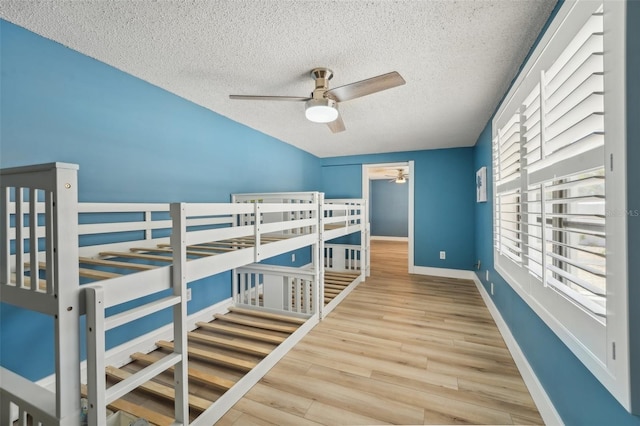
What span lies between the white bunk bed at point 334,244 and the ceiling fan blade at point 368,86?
3.24ft

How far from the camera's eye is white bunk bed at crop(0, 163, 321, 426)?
93 cm

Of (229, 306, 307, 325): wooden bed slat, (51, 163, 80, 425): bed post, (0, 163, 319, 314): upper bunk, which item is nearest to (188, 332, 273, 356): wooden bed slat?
(229, 306, 307, 325): wooden bed slat

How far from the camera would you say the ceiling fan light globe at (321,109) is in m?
1.94

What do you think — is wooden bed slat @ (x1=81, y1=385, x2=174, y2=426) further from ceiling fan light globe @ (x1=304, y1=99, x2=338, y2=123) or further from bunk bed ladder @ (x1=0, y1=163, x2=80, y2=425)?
ceiling fan light globe @ (x1=304, y1=99, x2=338, y2=123)

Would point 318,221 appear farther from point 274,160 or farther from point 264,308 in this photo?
point 274,160

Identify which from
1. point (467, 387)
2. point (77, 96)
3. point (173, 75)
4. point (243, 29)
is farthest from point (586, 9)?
point (77, 96)

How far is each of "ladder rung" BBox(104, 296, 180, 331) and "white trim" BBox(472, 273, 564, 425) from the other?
72.0 inches

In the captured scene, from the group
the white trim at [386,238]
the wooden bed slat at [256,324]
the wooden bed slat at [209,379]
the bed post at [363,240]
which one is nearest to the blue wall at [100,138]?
the wooden bed slat at [256,324]

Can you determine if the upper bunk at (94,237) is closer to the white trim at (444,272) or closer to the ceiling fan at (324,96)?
the ceiling fan at (324,96)

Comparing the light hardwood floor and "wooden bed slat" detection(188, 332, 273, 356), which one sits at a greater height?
"wooden bed slat" detection(188, 332, 273, 356)

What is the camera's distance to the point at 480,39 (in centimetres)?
160

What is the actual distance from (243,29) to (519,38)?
1.51 meters

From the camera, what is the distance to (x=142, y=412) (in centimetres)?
143

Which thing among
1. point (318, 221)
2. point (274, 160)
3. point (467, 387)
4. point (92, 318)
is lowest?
point (467, 387)
